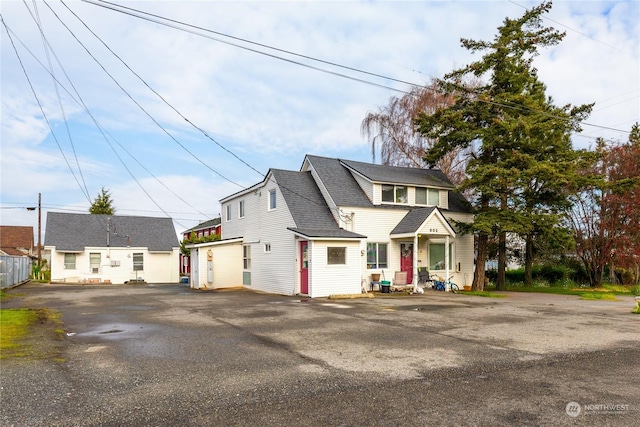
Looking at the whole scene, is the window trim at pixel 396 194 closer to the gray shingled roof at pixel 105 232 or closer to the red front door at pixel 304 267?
the red front door at pixel 304 267

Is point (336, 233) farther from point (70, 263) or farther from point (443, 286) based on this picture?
point (70, 263)

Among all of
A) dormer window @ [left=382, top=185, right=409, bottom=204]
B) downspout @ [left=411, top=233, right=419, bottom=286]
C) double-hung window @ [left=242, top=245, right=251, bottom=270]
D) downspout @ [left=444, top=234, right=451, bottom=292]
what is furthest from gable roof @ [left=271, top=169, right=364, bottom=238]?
downspout @ [left=444, top=234, right=451, bottom=292]

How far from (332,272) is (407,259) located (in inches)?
224

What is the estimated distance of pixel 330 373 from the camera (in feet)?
22.3

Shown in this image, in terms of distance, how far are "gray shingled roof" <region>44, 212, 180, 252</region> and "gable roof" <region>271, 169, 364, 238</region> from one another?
20408mm

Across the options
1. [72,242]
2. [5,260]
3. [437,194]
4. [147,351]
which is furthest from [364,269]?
[72,242]

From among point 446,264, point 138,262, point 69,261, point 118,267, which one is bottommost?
point 118,267

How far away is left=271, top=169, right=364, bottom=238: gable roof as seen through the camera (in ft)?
66.9

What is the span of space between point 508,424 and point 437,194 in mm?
21841

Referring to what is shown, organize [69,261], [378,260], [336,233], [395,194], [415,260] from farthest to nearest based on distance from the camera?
[69,261] < [395,194] < [378,260] < [415,260] < [336,233]

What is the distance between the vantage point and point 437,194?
25.8 m

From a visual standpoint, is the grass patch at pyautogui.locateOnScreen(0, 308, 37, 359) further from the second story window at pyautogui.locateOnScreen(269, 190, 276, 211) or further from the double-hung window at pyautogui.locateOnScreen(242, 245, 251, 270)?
the double-hung window at pyautogui.locateOnScreen(242, 245, 251, 270)

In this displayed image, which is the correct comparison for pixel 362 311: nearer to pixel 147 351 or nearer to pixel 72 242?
pixel 147 351

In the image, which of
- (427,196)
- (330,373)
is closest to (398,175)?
(427,196)
